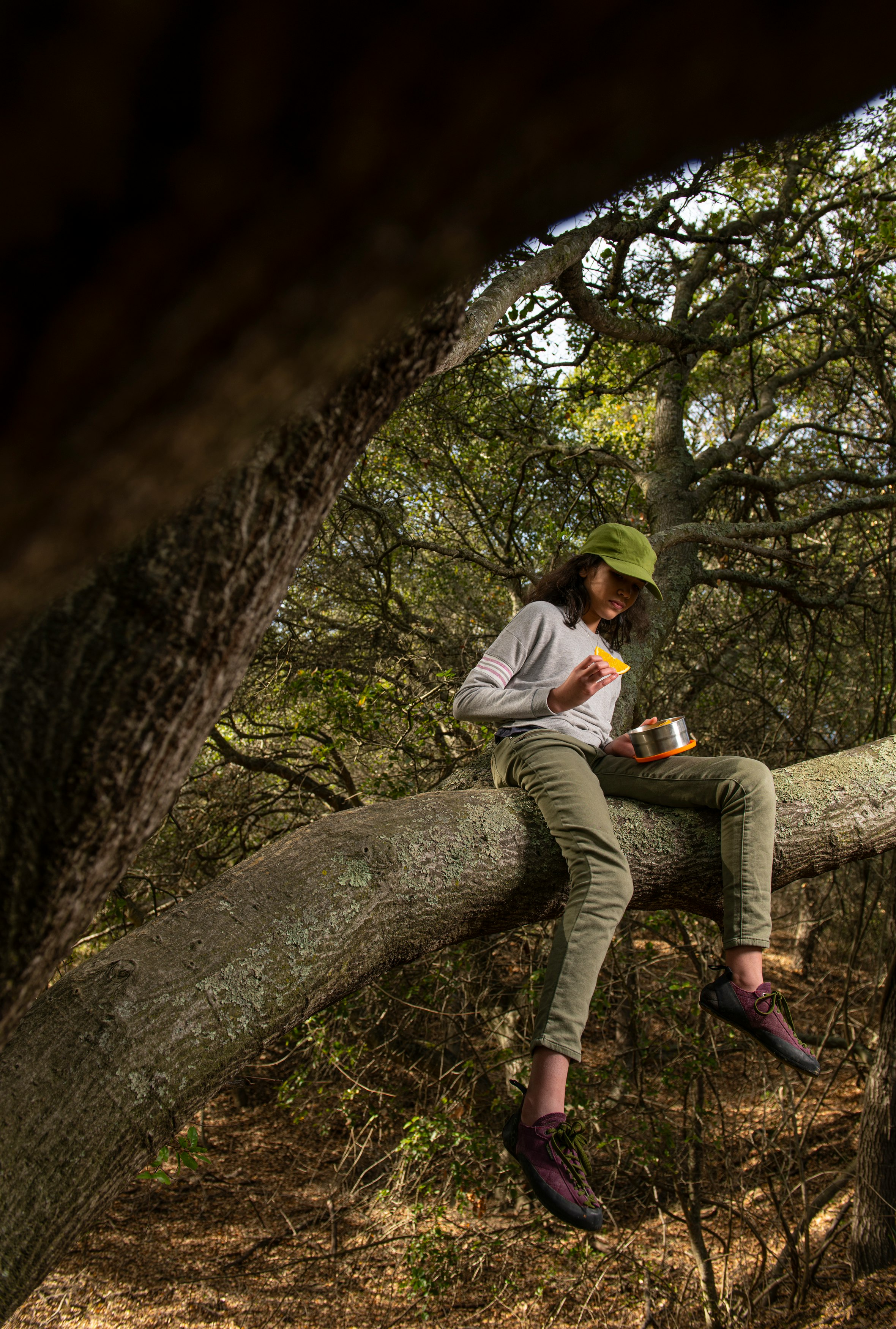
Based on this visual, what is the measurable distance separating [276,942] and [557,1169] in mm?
977

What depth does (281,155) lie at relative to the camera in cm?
43

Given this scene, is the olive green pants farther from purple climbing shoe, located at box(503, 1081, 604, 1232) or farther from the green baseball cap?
the green baseball cap

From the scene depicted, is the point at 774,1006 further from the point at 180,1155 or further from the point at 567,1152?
the point at 180,1155

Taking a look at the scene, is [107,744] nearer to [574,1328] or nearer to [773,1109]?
[574,1328]

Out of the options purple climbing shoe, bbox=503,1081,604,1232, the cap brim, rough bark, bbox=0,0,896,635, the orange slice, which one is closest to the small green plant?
purple climbing shoe, bbox=503,1081,604,1232

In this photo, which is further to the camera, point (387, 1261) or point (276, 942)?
point (387, 1261)

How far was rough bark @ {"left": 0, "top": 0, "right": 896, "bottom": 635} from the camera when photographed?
393 mm

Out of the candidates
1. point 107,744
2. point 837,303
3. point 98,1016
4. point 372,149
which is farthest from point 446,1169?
point 837,303

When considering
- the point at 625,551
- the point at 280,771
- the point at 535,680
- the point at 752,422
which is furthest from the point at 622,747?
the point at 752,422

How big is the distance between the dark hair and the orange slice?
18.4 inches

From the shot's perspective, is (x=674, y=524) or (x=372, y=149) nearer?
(x=372, y=149)

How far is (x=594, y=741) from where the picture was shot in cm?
287

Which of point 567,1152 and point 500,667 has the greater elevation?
point 500,667

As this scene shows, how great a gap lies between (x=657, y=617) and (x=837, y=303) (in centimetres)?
269
